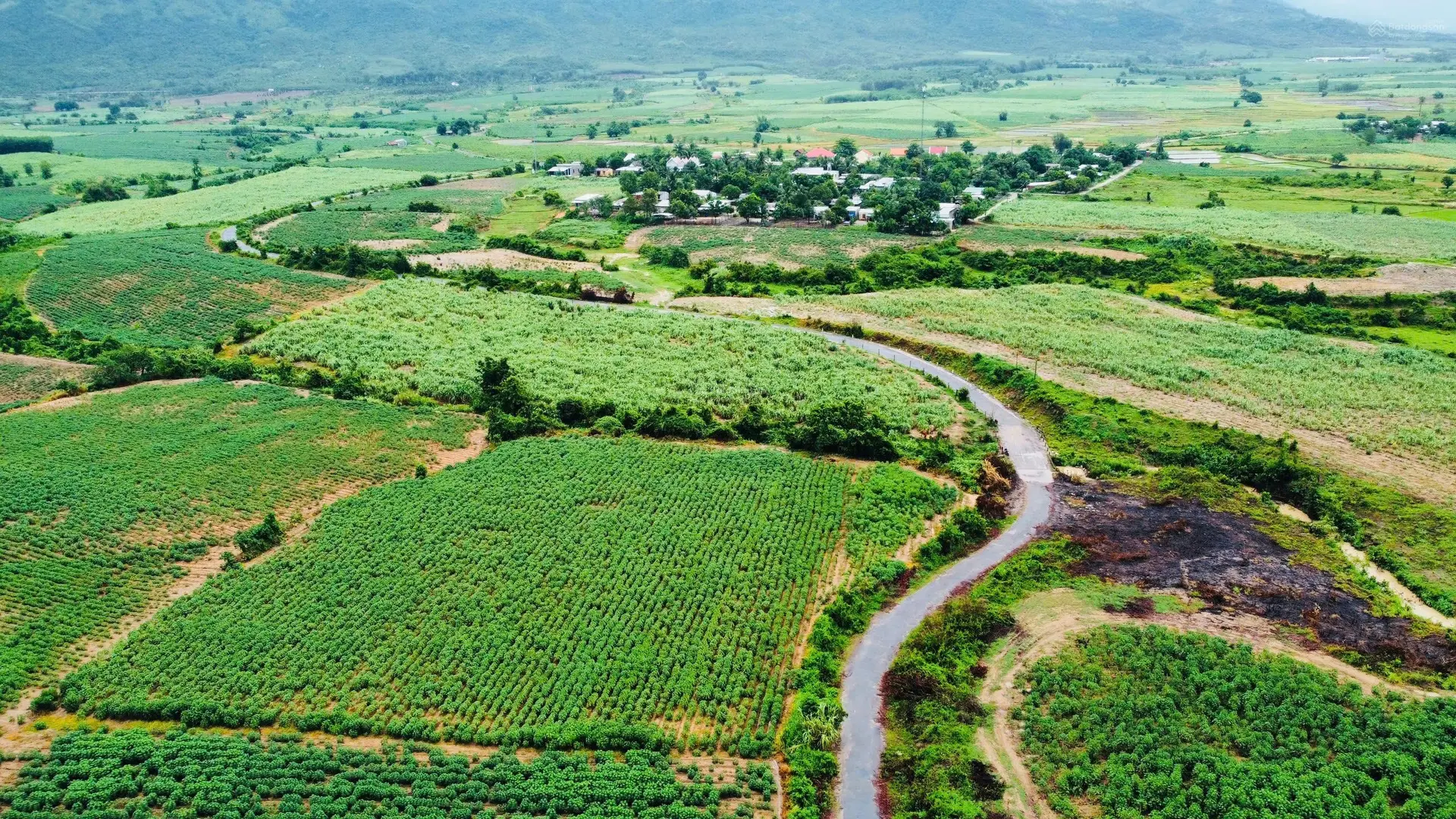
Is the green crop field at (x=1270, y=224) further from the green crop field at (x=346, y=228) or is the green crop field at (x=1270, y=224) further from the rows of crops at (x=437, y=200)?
the green crop field at (x=346, y=228)

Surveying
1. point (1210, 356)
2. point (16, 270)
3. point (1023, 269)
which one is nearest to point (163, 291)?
point (16, 270)

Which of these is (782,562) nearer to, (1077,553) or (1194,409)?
(1077,553)

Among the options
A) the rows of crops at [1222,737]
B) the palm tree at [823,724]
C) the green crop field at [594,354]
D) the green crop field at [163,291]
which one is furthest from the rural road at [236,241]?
the rows of crops at [1222,737]

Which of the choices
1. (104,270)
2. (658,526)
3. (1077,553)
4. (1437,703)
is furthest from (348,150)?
(1437,703)

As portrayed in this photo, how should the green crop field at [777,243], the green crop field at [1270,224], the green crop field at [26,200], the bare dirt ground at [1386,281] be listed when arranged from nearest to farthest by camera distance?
the bare dirt ground at [1386,281]
the green crop field at [1270,224]
the green crop field at [777,243]
the green crop field at [26,200]

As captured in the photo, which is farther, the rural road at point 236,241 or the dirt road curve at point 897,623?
the rural road at point 236,241
